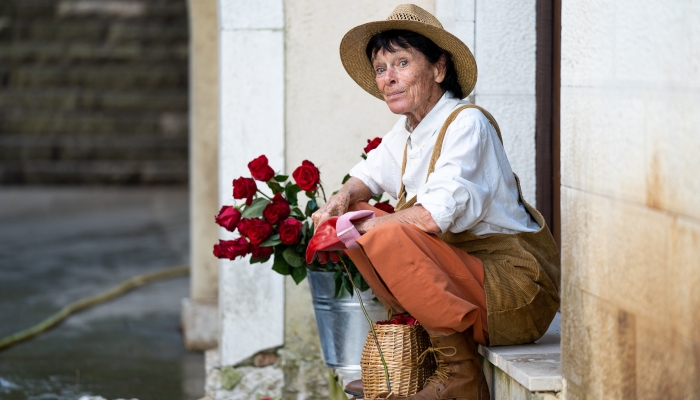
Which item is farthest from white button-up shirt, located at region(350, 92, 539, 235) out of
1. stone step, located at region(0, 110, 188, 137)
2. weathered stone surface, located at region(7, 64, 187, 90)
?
weathered stone surface, located at region(7, 64, 187, 90)

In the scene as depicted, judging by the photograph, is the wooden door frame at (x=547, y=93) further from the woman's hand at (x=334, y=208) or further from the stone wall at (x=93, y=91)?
the stone wall at (x=93, y=91)

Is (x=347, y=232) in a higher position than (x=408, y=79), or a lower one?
lower

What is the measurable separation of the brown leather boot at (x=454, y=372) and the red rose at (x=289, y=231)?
78cm

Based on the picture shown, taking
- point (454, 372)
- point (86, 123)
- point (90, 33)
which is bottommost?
point (454, 372)

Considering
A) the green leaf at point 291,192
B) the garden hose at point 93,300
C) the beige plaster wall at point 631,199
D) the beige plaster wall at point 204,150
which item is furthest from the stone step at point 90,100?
the beige plaster wall at point 631,199

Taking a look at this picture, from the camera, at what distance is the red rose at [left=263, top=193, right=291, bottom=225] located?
3.39 m

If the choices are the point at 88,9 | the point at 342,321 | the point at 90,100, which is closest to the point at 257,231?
the point at 342,321

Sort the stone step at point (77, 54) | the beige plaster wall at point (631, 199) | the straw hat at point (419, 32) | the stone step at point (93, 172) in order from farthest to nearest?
1. the stone step at point (77, 54)
2. the stone step at point (93, 172)
3. the straw hat at point (419, 32)
4. the beige plaster wall at point (631, 199)

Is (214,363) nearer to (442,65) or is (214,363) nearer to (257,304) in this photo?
(257,304)

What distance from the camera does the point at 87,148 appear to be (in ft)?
44.1

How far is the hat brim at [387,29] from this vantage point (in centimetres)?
294

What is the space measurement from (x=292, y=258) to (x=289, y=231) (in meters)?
0.14

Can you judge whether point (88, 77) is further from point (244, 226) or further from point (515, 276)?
point (515, 276)

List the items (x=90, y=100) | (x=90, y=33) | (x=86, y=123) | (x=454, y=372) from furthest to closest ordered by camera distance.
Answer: (x=90, y=33)
(x=90, y=100)
(x=86, y=123)
(x=454, y=372)
